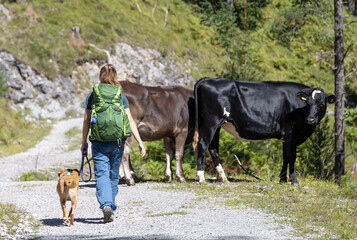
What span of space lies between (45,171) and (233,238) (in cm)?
991

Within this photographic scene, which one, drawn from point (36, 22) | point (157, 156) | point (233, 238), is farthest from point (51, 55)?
point (233, 238)

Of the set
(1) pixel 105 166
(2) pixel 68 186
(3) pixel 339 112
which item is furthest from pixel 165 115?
(3) pixel 339 112

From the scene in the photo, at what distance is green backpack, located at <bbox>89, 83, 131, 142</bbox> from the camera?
638 centimetres

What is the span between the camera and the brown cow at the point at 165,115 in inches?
404

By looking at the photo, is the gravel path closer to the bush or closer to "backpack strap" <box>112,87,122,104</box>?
"backpack strap" <box>112,87,122,104</box>

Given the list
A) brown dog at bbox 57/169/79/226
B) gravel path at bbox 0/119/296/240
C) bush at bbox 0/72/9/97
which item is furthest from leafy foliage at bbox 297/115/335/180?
bush at bbox 0/72/9/97

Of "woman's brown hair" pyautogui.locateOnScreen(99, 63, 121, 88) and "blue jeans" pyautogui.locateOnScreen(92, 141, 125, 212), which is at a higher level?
"woman's brown hair" pyautogui.locateOnScreen(99, 63, 121, 88)

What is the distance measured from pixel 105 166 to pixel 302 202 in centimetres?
320

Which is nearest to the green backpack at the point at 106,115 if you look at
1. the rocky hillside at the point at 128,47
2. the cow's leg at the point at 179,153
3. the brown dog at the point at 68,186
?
the brown dog at the point at 68,186

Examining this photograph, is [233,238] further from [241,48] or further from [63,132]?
[63,132]

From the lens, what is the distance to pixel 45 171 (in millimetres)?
Answer: 14031

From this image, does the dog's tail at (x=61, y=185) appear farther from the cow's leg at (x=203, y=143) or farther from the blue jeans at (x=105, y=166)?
the cow's leg at (x=203, y=143)

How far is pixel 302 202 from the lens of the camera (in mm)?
7539

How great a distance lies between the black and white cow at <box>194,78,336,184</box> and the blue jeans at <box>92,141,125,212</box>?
151 inches
